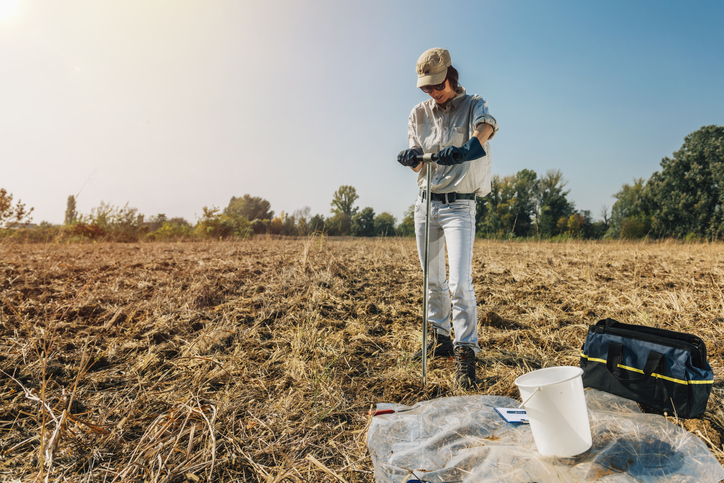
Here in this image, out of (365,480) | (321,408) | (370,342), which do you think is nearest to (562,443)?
(365,480)

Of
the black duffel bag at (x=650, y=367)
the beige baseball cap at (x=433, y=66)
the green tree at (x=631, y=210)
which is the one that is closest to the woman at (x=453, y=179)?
the beige baseball cap at (x=433, y=66)

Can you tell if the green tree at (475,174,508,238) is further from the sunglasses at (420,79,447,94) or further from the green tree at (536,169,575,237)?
the sunglasses at (420,79,447,94)

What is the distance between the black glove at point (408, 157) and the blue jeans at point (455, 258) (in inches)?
11.7

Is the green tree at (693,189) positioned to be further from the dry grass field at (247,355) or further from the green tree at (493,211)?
the dry grass field at (247,355)

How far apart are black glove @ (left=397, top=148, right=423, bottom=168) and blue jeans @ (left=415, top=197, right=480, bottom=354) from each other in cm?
30

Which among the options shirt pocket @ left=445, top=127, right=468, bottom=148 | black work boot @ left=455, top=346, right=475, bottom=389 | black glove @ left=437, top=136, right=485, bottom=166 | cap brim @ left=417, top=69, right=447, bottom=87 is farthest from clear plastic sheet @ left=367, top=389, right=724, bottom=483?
cap brim @ left=417, top=69, right=447, bottom=87

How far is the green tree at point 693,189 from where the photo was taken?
2256 cm

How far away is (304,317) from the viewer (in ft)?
10.6

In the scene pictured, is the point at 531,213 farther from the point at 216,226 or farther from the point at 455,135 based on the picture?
the point at 455,135

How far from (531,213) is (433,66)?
36329 millimetres

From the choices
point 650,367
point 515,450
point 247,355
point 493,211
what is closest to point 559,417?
point 515,450

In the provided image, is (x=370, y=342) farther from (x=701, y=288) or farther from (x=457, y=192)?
(x=701, y=288)

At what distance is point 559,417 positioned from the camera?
51.0 inches

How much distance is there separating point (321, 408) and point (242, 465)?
1.57 ft
